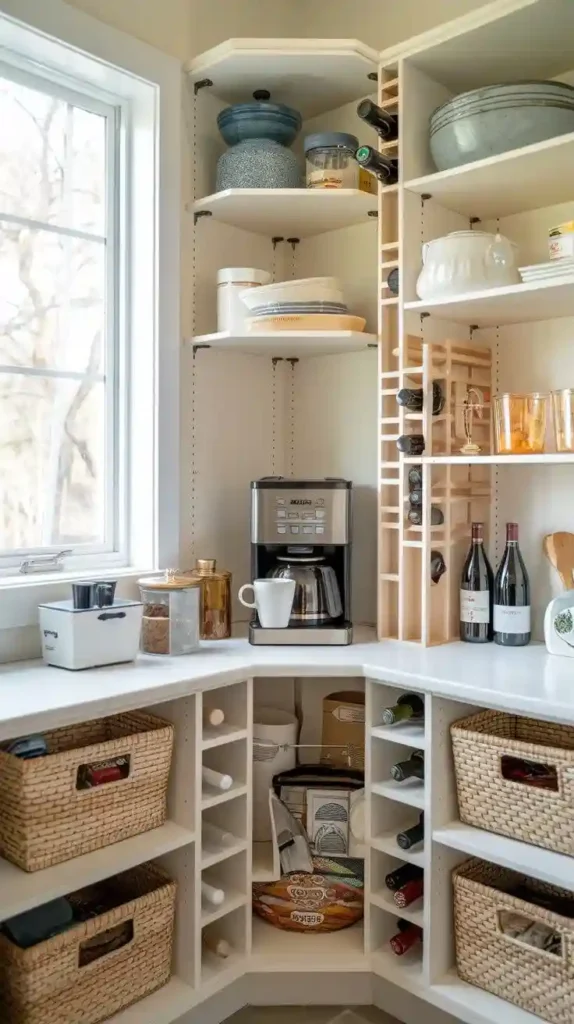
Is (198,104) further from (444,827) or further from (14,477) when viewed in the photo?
(444,827)

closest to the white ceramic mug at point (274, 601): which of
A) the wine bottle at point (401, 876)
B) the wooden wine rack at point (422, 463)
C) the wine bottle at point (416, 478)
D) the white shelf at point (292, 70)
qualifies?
the wooden wine rack at point (422, 463)

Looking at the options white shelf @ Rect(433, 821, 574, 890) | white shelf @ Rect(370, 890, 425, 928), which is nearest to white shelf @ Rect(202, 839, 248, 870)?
white shelf @ Rect(370, 890, 425, 928)

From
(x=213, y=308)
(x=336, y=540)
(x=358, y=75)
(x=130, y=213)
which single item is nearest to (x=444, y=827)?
(x=336, y=540)

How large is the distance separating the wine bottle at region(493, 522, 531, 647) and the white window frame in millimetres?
816

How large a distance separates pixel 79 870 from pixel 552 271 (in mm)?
1435

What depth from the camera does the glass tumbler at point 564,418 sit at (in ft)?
5.64

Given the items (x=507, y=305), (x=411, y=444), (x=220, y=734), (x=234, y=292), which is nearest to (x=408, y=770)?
(x=220, y=734)

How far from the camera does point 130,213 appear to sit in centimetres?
215

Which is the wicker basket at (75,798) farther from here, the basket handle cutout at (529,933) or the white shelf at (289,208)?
the white shelf at (289,208)

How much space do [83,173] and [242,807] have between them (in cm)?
157

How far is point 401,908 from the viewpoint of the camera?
172cm

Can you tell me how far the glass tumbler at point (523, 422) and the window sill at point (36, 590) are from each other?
937 mm

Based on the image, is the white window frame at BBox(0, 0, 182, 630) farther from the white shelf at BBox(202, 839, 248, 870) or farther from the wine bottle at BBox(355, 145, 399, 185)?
the white shelf at BBox(202, 839, 248, 870)

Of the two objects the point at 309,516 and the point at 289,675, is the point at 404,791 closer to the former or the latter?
the point at 289,675
